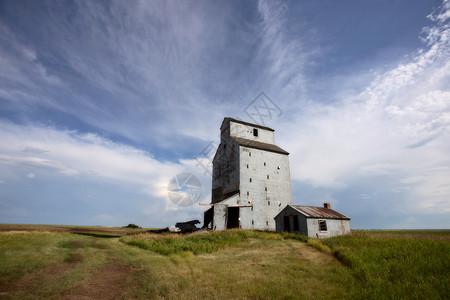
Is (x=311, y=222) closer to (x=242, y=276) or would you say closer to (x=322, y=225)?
(x=322, y=225)

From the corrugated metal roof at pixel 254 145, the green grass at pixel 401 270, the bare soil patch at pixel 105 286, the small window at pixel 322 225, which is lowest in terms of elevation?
the bare soil patch at pixel 105 286

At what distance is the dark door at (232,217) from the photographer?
28.5 metres

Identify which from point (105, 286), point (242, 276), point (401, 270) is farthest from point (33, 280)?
point (401, 270)

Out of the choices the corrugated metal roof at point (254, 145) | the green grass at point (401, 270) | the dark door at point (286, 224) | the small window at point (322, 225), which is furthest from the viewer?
the corrugated metal roof at point (254, 145)

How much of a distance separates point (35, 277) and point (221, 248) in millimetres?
11599

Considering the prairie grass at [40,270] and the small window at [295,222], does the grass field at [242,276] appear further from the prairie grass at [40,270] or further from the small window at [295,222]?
the small window at [295,222]

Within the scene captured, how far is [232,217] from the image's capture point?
29.2 m

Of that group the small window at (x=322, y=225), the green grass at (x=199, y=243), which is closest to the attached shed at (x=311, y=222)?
the small window at (x=322, y=225)

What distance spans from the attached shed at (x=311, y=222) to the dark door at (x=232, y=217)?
17.6 ft

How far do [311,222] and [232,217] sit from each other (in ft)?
33.8

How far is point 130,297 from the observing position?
22.4 feet

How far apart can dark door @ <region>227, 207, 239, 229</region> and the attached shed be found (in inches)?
212

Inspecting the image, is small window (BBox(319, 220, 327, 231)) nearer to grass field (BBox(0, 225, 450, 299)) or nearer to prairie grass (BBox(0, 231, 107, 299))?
grass field (BBox(0, 225, 450, 299))

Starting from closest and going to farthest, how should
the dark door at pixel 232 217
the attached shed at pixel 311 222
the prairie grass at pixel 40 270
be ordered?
the prairie grass at pixel 40 270 < the attached shed at pixel 311 222 < the dark door at pixel 232 217
